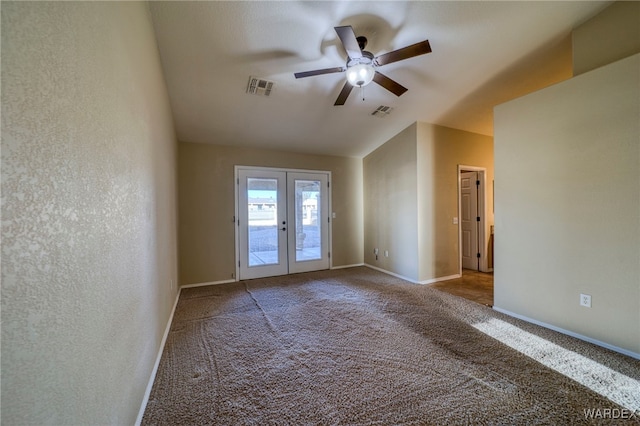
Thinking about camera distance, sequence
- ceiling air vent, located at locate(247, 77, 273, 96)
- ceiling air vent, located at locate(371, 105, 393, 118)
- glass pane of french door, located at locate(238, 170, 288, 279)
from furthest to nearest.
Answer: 1. glass pane of french door, located at locate(238, 170, 288, 279)
2. ceiling air vent, located at locate(371, 105, 393, 118)
3. ceiling air vent, located at locate(247, 77, 273, 96)

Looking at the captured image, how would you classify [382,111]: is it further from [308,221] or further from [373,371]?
[373,371]

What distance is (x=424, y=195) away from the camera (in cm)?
417

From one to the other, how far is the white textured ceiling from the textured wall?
2.95 ft

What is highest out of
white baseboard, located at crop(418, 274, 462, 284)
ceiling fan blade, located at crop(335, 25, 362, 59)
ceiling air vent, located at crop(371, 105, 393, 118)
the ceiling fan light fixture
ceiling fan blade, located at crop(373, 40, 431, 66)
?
ceiling air vent, located at crop(371, 105, 393, 118)

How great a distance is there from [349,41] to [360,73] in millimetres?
335

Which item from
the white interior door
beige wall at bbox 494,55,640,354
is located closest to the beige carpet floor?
beige wall at bbox 494,55,640,354

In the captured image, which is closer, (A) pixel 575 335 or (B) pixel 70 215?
(B) pixel 70 215

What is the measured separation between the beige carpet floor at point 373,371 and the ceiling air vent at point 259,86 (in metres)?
2.79

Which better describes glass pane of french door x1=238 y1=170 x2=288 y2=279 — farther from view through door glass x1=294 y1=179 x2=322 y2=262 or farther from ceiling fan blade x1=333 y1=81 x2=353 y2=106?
ceiling fan blade x1=333 y1=81 x2=353 y2=106

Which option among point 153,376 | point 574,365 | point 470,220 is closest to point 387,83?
point 574,365

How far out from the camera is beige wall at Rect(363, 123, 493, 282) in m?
4.16

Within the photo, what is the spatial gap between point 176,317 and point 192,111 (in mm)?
2679

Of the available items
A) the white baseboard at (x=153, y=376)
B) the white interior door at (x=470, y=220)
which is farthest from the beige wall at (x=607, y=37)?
the white baseboard at (x=153, y=376)

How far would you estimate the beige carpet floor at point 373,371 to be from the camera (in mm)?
1555
